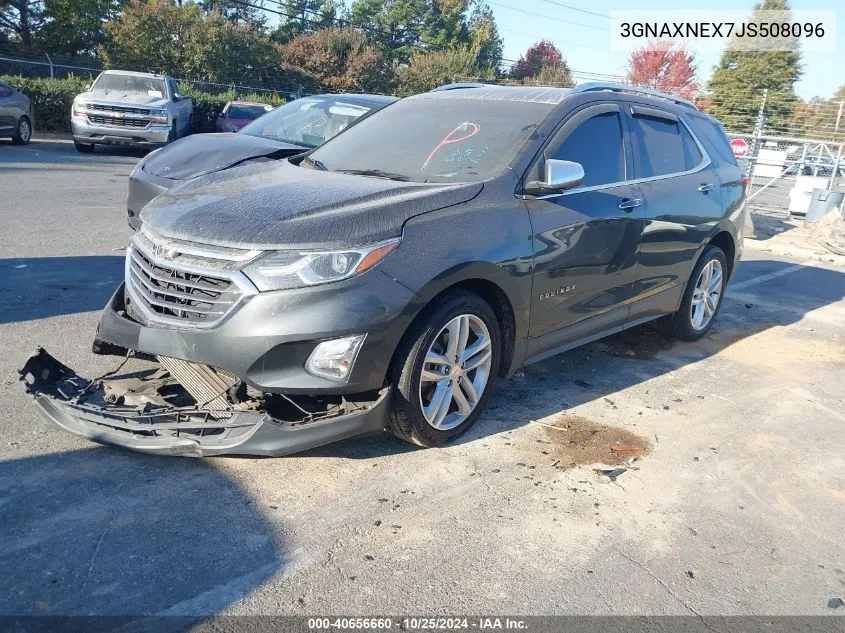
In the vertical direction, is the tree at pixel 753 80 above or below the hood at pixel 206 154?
above

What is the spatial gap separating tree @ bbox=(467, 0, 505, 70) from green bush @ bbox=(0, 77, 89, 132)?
3656 cm

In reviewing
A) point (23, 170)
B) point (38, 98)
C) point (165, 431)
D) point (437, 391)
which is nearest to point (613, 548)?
point (437, 391)

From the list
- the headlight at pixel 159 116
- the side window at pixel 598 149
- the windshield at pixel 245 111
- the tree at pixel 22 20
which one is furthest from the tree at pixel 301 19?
the side window at pixel 598 149

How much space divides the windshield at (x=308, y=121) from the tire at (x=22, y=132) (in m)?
11.0

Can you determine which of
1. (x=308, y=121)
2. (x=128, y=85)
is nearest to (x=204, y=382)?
(x=308, y=121)

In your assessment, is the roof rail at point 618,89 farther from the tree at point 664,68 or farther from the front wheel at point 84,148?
the tree at point 664,68

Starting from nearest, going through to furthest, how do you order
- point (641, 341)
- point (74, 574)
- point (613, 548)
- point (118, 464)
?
1. point (74, 574)
2. point (613, 548)
3. point (118, 464)
4. point (641, 341)

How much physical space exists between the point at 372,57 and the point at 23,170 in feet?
96.8

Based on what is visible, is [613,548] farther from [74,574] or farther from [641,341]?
[641,341]

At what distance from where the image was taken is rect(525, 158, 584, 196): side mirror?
4418mm

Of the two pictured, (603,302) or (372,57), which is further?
(372,57)

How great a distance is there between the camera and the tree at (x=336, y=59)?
39.3 metres

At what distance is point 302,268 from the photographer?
3529 millimetres

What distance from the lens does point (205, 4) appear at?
54969mm
